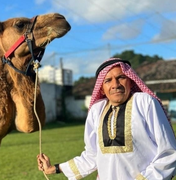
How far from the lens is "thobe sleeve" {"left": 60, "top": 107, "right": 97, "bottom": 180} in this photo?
299 centimetres

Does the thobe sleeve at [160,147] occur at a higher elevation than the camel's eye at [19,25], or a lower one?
lower

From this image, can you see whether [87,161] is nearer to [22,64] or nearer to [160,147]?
[160,147]

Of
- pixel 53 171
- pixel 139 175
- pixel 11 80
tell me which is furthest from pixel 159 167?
pixel 11 80

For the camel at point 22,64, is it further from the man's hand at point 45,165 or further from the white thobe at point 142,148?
the white thobe at point 142,148

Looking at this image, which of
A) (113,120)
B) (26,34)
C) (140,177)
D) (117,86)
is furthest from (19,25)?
(140,177)

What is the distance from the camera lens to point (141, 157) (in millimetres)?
2631

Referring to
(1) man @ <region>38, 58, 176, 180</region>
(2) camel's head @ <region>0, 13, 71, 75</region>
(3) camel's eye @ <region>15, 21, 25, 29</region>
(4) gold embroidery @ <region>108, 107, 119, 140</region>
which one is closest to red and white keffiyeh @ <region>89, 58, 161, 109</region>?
(1) man @ <region>38, 58, 176, 180</region>

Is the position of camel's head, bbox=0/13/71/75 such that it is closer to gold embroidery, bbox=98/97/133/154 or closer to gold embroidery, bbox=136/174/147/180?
gold embroidery, bbox=98/97/133/154

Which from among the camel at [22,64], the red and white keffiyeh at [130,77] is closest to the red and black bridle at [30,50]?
the camel at [22,64]

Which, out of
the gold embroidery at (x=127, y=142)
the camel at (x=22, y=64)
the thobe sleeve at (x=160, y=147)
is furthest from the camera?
the camel at (x=22, y=64)

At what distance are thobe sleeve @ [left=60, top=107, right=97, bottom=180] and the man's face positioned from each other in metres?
0.31

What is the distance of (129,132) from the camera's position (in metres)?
2.64

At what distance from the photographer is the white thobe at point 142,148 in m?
2.48

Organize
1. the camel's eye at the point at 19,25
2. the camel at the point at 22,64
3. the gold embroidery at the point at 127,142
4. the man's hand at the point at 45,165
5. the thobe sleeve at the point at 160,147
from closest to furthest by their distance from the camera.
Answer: the thobe sleeve at the point at 160,147, the gold embroidery at the point at 127,142, the camel at the point at 22,64, the camel's eye at the point at 19,25, the man's hand at the point at 45,165
